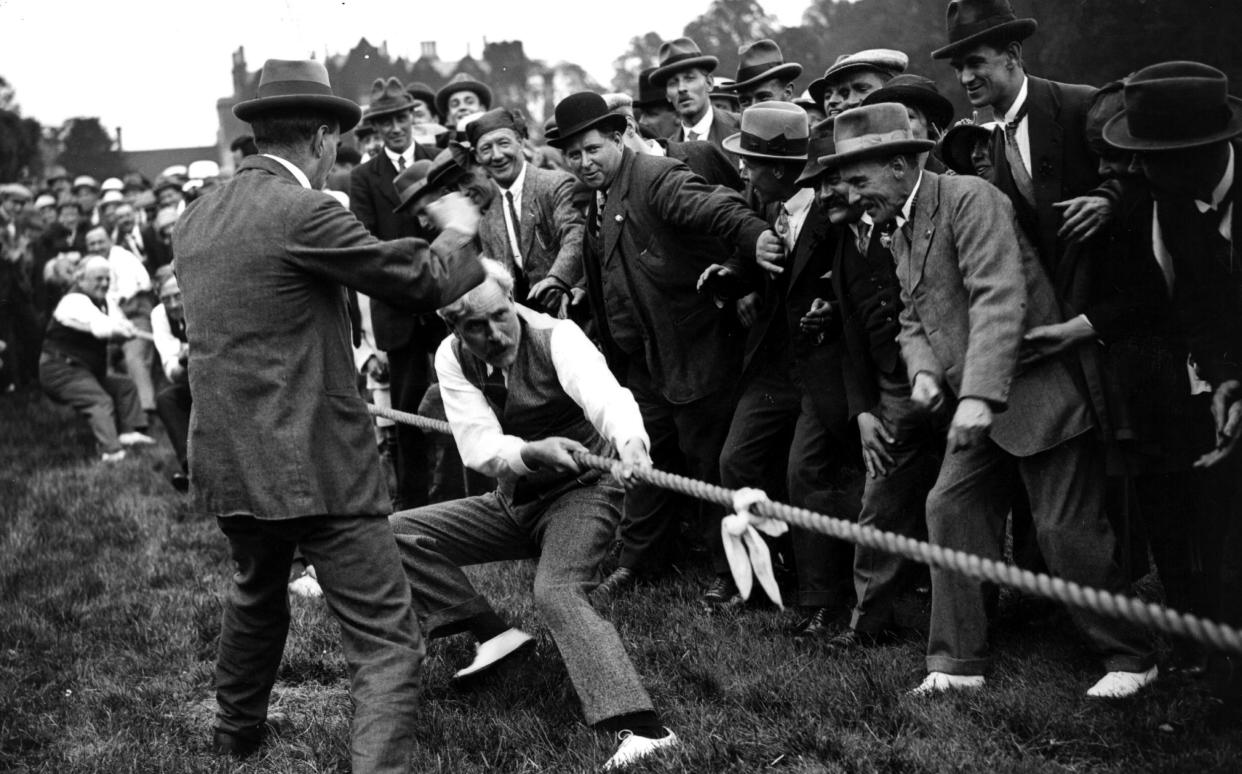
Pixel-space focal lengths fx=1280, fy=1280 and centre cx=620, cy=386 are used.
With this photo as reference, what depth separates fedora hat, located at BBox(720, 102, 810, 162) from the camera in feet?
19.2

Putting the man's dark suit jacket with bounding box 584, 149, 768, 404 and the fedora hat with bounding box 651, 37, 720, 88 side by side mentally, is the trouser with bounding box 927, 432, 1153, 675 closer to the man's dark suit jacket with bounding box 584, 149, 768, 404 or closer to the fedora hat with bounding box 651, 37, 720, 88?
the man's dark suit jacket with bounding box 584, 149, 768, 404

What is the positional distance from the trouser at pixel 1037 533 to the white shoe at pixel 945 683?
2 centimetres

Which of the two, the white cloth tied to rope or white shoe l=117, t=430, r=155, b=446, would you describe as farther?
white shoe l=117, t=430, r=155, b=446

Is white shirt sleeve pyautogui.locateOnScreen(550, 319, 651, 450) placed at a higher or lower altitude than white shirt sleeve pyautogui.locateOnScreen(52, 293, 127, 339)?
higher

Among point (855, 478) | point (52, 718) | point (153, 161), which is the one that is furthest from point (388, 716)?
point (153, 161)

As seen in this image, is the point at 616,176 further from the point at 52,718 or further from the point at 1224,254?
the point at 52,718

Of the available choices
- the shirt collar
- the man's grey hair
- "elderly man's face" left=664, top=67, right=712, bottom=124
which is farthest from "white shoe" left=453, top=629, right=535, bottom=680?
"elderly man's face" left=664, top=67, right=712, bottom=124

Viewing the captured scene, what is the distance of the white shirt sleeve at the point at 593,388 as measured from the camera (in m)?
4.57

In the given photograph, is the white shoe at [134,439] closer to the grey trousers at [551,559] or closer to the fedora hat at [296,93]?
the grey trousers at [551,559]

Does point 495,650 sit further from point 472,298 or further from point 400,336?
point 400,336

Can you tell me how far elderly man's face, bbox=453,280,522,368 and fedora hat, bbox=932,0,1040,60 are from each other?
6.20 feet

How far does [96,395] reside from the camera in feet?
38.3

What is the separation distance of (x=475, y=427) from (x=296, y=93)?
143 cm

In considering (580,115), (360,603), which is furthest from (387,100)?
(360,603)
